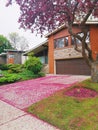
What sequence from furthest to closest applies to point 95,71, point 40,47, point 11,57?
point 11,57 → point 40,47 → point 95,71

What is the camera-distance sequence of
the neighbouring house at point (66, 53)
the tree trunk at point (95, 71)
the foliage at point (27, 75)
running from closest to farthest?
the tree trunk at point (95, 71) < the neighbouring house at point (66, 53) < the foliage at point (27, 75)

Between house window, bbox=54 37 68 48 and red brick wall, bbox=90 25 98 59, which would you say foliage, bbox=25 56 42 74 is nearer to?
house window, bbox=54 37 68 48

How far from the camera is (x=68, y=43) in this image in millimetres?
17828

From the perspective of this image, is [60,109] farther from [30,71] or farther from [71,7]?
[30,71]

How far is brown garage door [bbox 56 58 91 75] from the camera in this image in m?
16.4

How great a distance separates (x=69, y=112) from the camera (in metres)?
5.66

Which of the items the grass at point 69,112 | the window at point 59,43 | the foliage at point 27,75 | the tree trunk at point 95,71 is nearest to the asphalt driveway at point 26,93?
the grass at point 69,112

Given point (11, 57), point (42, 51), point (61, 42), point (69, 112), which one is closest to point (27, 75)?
point (61, 42)

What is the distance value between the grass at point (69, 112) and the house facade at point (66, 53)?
9936 mm

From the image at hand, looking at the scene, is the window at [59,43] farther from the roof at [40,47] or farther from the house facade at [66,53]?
the roof at [40,47]

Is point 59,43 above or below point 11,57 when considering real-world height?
above

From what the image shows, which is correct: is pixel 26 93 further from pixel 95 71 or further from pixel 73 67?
pixel 73 67

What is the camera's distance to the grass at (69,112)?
15.8 ft

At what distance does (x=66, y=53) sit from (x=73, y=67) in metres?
1.78
